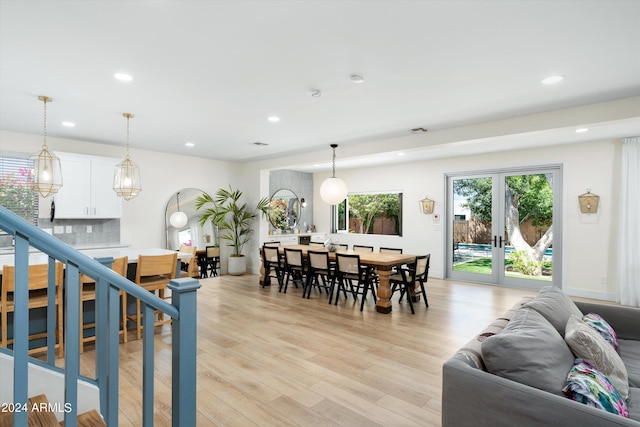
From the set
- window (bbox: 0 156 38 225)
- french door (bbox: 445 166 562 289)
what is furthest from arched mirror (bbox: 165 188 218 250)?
french door (bbox: 445 166 562 289)

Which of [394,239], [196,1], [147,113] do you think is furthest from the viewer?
[394,239]

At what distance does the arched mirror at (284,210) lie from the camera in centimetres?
852

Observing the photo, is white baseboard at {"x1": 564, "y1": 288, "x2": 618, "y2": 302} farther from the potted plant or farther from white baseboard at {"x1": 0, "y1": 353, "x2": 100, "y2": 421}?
white baseboard at {"x1": 0, "y1": 353, "x2": 100, "y2": 421}

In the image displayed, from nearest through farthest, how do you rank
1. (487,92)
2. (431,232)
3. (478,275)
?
1. (487,92)
2. (478,275)
3. (431,232)

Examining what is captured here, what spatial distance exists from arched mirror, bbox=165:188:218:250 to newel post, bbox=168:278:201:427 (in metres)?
5.58

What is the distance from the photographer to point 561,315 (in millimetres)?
2256

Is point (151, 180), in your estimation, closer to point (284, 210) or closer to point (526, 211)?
point (284, 210)

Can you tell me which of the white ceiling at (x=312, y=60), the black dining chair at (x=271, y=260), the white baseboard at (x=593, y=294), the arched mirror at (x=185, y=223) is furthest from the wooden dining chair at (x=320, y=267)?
the white baseboard at (x=593, y=294)

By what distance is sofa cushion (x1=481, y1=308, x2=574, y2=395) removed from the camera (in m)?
1.51

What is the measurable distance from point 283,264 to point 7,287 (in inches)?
149

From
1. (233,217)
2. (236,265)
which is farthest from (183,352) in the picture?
(233,217)

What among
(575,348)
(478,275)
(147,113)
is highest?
(147,113)

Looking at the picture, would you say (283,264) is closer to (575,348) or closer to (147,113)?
(147,113)

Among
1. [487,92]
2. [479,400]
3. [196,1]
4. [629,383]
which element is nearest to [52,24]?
[196,1]
